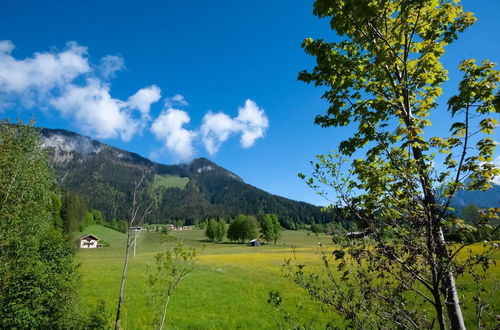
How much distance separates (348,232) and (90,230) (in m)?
138

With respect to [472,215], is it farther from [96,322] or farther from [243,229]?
[243,229]

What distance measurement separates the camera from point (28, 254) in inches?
547

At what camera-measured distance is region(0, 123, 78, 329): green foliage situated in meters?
10.1

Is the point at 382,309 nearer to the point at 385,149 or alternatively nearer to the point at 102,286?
the point at 385,149

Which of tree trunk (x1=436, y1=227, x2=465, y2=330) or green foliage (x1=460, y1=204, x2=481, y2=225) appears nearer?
tree trunk (x1=436, y1=227, x2=465, y2=330)

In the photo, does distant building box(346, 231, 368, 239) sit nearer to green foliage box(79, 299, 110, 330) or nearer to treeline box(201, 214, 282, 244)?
green foliage box(79, 299, 110, 330)

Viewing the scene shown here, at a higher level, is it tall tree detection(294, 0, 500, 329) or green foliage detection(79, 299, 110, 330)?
tall tree detection(294, 0, 500, 329)

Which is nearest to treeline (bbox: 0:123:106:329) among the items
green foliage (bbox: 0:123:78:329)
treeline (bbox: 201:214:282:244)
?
green foliage (bbox: 0:123:78:329)

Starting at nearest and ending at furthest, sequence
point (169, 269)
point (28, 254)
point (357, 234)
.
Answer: point (357, 234)
point (169, 269)
point (28, 254)

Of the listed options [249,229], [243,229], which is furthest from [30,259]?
[243,229]

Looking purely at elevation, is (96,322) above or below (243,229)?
above

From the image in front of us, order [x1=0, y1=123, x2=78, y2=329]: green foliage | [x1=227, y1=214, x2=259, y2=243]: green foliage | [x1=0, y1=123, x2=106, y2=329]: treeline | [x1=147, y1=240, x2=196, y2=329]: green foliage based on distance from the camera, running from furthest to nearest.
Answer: [x1=227, y1=214, x2=259, y2=243]: green foliage → [x1=0, y1=123, x2=78, y2=329]: green foliage → [x1=0, y1=123, x2=106, y2=329]: treeline → [x1=147, y1=240, x2=196, y2=329]: green foliage

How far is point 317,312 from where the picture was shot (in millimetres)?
16453

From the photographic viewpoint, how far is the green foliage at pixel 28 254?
10128 millimetres
